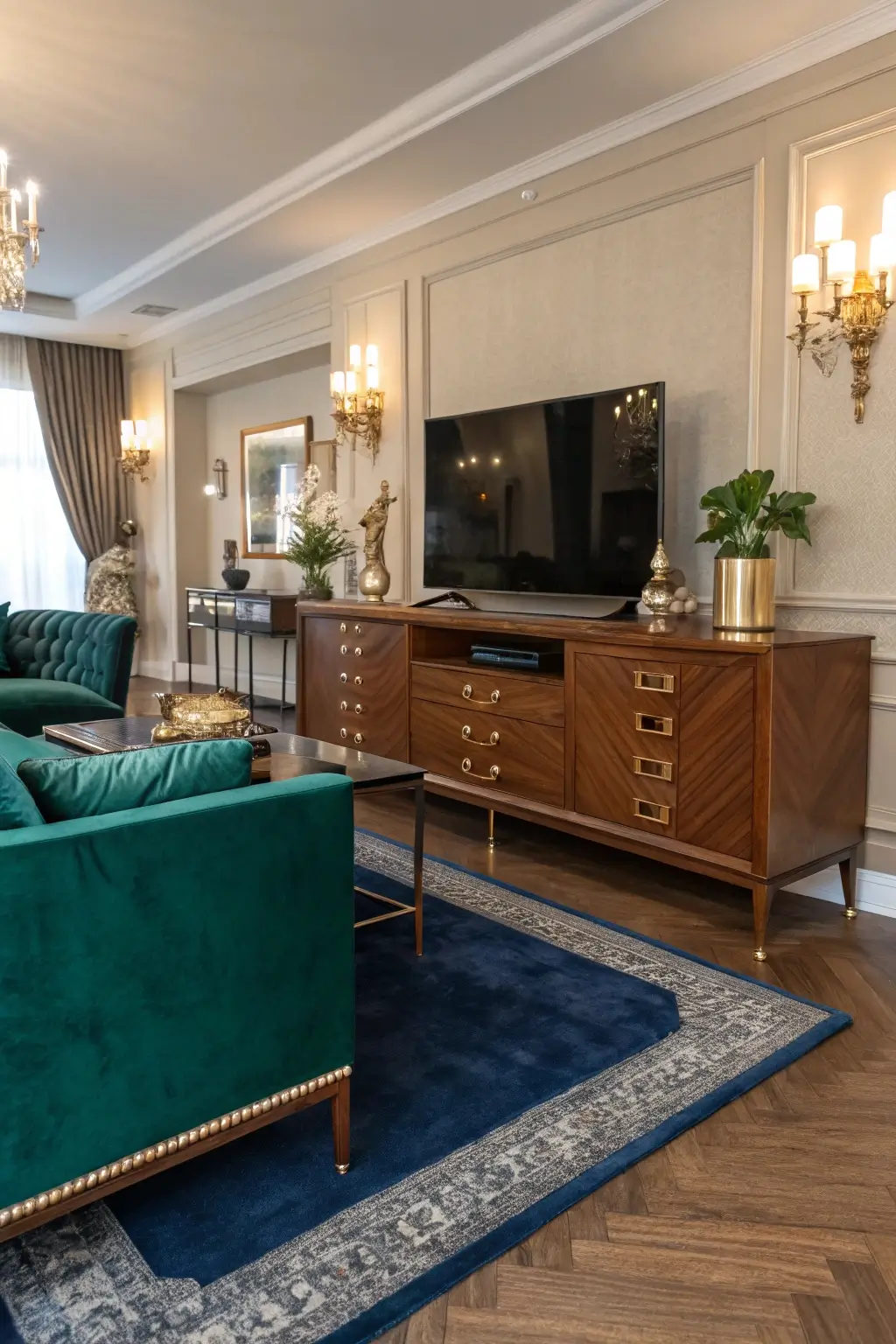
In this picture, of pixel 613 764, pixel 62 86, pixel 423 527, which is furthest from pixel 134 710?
pixel 613 764

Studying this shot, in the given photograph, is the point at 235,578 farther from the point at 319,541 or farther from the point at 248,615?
the point at 319,541

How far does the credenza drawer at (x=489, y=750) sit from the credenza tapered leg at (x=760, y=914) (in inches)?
33.3

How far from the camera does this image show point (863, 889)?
10.3 feet

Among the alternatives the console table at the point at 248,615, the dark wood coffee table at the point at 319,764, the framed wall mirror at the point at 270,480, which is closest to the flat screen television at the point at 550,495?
the dark wood coffee table at the point at 319,764

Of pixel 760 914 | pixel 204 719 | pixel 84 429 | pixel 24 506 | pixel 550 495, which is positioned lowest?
pixel 760 914

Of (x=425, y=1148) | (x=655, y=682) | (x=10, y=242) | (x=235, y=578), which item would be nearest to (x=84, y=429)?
(x=235, y=578)

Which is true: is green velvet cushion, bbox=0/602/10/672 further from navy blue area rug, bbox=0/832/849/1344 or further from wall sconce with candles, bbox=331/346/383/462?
navy blue area rug, bbox=0/832/849/1344

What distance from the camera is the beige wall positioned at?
307cm

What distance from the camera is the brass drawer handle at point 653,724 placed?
9.83 ft

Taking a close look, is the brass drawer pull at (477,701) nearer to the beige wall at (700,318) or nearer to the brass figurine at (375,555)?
the beige wall at (700,318)

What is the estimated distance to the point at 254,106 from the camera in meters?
3.89

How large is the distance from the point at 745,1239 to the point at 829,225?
2.72 m

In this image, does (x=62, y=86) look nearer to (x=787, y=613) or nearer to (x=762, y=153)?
(x=762, y=153)

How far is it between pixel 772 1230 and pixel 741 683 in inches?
58.8
